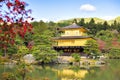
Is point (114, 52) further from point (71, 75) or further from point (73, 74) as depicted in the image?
point (71, 75)

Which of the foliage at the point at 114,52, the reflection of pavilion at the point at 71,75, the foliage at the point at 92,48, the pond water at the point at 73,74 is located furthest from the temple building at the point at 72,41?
the reflection of pavilion at the point at 71,75

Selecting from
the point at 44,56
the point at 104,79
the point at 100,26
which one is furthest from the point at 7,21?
the point at 100,26

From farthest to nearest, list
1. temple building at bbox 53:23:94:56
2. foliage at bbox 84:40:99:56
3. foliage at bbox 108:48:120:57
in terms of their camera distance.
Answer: foliage at bbox 108:48:120:57, temple building at bbox 53:23:94:56, foliage at bbox 84:40:99:56

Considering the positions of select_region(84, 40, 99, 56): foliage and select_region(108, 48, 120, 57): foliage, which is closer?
select_region(84, 40, 99, 56): foliage

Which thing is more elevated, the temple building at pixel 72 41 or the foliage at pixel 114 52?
the temple building at pixel 72 41

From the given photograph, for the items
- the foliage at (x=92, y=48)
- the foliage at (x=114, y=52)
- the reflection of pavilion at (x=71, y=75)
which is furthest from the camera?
the foliage at (x=114, y=52)

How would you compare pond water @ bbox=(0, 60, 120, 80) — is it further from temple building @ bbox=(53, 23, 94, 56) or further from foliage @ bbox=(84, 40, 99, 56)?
temple building @ bbox=(53, 23, 94, 56)

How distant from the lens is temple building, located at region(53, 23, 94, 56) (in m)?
40.2

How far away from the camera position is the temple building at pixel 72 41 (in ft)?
132

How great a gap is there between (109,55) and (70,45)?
21.9 feet

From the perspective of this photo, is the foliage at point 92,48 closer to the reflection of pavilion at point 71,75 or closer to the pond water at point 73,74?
the pond water at point 73,74

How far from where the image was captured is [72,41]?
134 ft

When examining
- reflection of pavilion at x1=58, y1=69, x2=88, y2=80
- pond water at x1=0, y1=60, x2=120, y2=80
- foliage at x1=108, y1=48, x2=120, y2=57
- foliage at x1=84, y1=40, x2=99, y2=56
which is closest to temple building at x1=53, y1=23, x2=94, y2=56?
foliage at x1=84, y1=40, x2=99, y2=56

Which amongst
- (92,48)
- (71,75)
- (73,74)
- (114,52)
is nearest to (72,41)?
(92,48)
